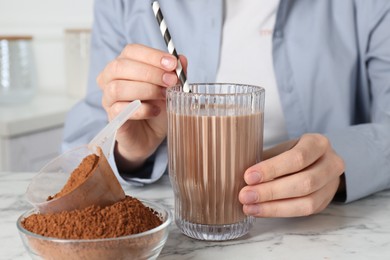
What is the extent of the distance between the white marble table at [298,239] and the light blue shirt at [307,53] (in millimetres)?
365

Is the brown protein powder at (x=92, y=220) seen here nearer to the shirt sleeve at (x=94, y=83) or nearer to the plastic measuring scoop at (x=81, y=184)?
the plastic measuring scoop at (x=81, y=184)

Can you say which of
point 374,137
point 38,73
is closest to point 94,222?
point 374,137

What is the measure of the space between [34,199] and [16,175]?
0.43 m

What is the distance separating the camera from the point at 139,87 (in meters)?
0.86

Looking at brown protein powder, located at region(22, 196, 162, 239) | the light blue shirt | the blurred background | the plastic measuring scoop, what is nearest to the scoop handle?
the plastic measuring scoop

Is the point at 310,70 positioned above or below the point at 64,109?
above

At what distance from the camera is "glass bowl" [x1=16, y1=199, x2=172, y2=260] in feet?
2.03

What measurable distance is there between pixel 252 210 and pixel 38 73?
1.91m

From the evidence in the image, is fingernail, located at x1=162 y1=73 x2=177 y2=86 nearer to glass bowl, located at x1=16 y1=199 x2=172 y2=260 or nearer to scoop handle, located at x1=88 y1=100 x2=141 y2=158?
scoop handle, located at x1=88 y1=100 x2=141 y2=158

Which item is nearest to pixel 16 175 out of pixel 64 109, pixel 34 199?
pixel 34 199

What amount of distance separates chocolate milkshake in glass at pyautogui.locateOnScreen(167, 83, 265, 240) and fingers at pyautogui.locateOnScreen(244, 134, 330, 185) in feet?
0.05

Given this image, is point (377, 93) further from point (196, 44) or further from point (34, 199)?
point (34, 199)

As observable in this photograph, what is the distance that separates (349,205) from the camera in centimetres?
95

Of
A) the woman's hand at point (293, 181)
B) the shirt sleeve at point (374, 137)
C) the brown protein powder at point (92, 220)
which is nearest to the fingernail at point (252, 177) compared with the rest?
the woman's hand at point (293, 181)
